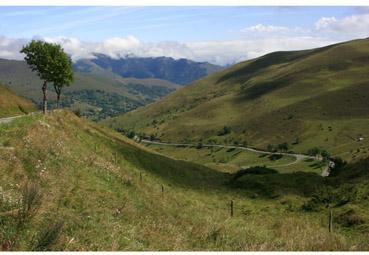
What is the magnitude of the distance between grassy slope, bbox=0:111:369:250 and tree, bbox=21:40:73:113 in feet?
45.5

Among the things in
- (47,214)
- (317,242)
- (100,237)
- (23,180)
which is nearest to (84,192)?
(23,180)

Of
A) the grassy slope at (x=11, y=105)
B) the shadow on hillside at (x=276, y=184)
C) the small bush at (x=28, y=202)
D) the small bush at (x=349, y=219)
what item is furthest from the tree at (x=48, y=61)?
the small bush at (x=28, y=202)

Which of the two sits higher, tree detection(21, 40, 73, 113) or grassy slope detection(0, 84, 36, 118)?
tree detection(21, 40, 73, 113)

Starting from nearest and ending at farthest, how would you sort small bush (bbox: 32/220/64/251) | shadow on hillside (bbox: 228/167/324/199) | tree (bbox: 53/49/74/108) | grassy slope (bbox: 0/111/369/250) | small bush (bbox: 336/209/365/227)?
small bush (bbox: 32/220/64/251) → grassy slope (bbox: 0/111/369/250) → small bush (bbox: 336/209/365/227) → shadow on hillside (bbox: 228/167/324/199) → tree (bbox: 53/49/74/108)

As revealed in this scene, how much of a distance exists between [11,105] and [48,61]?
105 feet

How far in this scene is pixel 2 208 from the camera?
13.3 metres

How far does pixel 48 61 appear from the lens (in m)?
69.1

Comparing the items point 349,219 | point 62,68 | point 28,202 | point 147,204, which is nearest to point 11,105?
point 62,68

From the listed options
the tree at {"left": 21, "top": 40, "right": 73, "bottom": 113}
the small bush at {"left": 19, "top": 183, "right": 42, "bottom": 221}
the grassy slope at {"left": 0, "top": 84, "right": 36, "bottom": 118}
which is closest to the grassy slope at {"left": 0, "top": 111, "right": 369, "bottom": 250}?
the small bush at {"left": 19, "top": 183, "right": 42, "bottom": 221}

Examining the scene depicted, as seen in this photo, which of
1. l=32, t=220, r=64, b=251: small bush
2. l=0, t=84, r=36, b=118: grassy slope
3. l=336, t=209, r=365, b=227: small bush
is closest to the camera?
l=32, t=220, r=64, b=251: small bush

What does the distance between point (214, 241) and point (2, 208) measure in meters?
6.75

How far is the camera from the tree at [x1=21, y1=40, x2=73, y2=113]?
2680 inches

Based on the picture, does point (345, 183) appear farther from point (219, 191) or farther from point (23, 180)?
point (23, 180)

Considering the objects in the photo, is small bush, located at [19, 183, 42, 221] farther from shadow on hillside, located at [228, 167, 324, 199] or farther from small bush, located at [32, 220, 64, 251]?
shadow on hillside, located at [228, 167, 324, 199]
